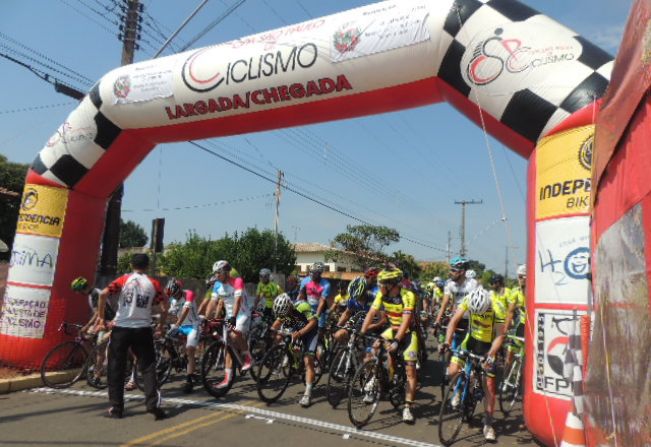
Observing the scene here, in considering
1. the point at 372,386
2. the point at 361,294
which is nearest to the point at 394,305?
the point at 372,386

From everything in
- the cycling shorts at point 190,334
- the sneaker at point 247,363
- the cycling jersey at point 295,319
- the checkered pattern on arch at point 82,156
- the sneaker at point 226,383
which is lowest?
the sneaker at point 226,383

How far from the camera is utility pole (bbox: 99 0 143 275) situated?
41.5 feet

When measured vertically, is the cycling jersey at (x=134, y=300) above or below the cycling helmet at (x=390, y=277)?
below

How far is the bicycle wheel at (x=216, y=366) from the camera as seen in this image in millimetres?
7051

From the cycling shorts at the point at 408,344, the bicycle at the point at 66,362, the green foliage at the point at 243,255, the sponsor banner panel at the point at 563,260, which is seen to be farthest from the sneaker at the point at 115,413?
the green foliage at the point at 243,255

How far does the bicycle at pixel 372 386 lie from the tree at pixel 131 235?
9839 centimetres

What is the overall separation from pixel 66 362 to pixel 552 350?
6957 mm

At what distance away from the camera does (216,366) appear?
307 inches

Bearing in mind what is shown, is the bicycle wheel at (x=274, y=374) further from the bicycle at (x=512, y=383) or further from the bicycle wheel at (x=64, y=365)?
the bicycle at (x=512, y=383)

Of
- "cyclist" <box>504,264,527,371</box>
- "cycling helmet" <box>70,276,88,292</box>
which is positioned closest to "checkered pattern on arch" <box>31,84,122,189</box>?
"cycling helmet" <box>70,276,88,292</box>

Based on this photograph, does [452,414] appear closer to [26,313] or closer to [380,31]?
[380,31]

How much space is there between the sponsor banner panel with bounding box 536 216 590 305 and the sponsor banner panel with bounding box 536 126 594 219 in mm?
127

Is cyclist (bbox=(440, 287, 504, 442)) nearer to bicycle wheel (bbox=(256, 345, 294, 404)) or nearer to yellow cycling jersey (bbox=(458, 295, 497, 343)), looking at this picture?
yellow cycling jersey (bbox=(458, 295, 497, 343))

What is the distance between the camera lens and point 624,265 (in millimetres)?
1787
